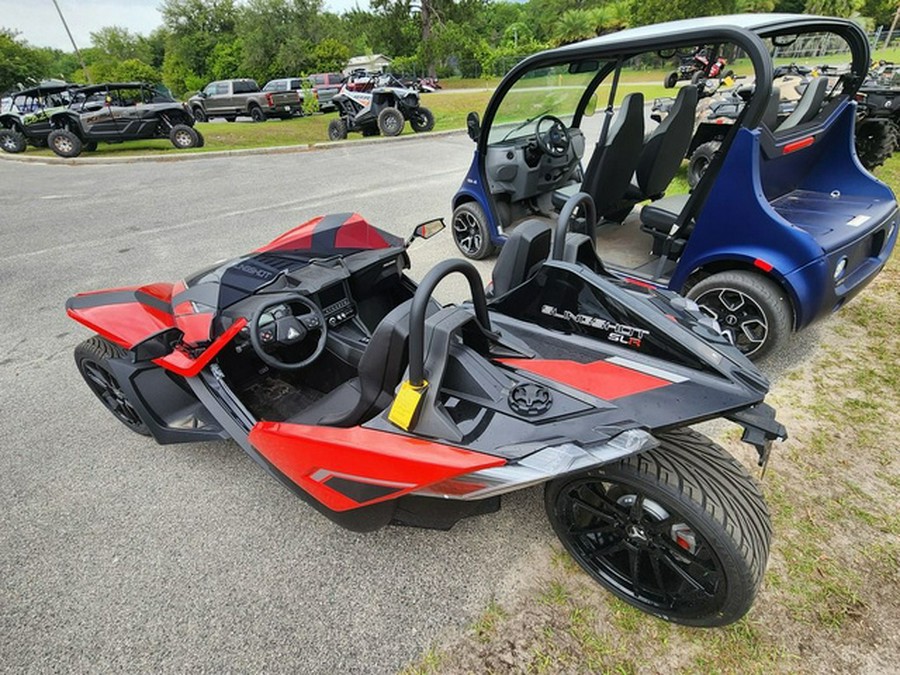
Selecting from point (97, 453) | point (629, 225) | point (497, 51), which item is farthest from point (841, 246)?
point (497, 51)

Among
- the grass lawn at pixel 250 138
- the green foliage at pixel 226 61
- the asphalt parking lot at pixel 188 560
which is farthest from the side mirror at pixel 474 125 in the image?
the green foliage at pixel 226 61

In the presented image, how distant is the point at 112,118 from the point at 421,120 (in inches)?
305

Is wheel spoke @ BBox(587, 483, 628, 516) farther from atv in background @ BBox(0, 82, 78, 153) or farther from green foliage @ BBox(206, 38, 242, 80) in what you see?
green foliage @ BBox(206, 38, 242, 80)

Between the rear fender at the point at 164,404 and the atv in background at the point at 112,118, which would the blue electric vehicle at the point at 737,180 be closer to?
the rear fender at the point at 164,404

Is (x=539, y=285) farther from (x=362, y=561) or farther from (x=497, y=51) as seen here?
(x=497, y=51)

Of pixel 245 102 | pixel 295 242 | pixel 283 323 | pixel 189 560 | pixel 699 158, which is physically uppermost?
pixel 295 242

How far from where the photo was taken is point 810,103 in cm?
307

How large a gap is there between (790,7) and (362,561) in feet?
223

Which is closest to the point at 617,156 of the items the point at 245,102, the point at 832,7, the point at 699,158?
the point at 699,158

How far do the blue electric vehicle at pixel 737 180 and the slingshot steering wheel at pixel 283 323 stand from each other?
0.99 meters

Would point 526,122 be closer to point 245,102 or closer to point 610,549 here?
point 610,549

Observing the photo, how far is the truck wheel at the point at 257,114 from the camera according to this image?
19766mm

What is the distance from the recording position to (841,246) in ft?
8.29

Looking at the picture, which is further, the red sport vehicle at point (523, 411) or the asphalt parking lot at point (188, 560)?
the asphalt parking lot at point (188, 560)
